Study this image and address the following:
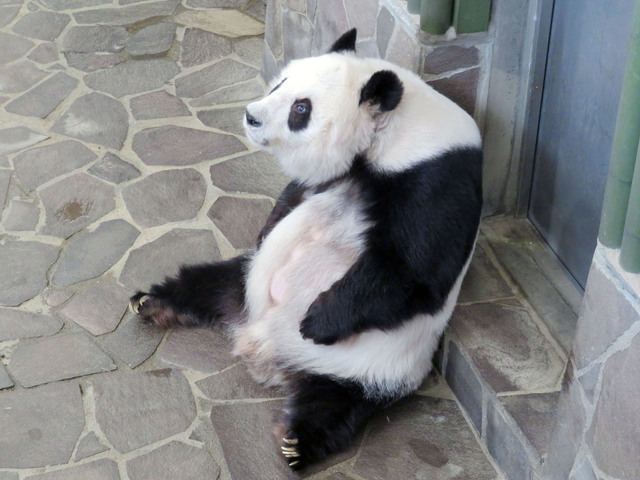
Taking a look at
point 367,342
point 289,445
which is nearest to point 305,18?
point 367,342

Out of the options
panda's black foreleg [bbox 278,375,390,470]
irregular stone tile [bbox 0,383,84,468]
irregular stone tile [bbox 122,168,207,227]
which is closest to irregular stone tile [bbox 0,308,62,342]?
irregular stone tile [bbox 0,383,84,468]

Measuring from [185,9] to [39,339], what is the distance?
3.03 metres

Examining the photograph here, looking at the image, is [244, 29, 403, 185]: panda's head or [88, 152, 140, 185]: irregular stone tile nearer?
[244, 29, 403, 185]: panda's head

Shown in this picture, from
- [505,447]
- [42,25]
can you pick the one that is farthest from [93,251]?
[42,25]

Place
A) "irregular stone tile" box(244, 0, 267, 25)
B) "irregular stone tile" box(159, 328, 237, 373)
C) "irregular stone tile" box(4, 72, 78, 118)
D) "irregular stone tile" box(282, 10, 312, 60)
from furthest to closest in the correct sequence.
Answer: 1. "irregular stone tile" box(244, 0, 267, 25)
2. "irregular stone tile" box(4, 72, 78, 118)
3. "irregular stone tile" box(282, 10, 312, 60)
4. "irregular stone tile" box(159, 328, 237, 373)

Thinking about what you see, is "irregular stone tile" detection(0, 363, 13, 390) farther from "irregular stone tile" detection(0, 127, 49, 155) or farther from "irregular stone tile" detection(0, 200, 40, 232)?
"irregular stone tile" detection(0, 127, 49, 155)

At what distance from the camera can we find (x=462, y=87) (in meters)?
3.18

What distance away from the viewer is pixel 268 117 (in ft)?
8.87

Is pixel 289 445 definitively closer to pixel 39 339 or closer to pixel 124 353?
pixel 124 353

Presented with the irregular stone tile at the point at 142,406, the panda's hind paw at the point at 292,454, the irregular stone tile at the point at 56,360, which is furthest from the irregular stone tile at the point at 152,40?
the panda's hind paw at the point at 292,454

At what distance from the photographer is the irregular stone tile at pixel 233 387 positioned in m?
3.06

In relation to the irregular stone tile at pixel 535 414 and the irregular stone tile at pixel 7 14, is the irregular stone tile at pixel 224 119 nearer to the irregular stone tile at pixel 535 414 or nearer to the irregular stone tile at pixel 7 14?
the irregular stone tile at pixel 7 14

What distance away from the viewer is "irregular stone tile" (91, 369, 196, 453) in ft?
9.56

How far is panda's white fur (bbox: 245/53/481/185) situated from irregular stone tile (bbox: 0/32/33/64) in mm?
2934
